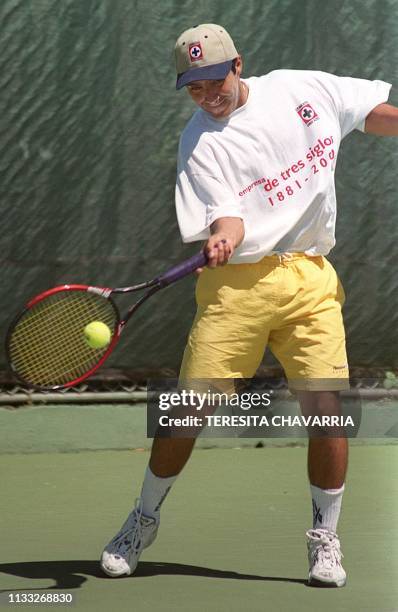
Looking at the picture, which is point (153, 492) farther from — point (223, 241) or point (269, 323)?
point (223, 241)

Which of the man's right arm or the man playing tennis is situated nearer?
the man's right arm

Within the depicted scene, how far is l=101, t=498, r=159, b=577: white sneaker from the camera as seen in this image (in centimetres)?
450

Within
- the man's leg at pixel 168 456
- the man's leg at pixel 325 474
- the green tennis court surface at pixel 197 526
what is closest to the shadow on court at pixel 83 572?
the green tennis court surface at pixel 197 526

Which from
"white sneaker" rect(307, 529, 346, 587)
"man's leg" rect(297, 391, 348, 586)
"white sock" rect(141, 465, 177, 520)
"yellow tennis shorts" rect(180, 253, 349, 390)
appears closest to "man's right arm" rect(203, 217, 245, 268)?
"yellow tennis shorts" rect(180, 253, 349, 390)

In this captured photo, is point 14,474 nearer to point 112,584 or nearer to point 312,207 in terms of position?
point 112,584

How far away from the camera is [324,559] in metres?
4.35

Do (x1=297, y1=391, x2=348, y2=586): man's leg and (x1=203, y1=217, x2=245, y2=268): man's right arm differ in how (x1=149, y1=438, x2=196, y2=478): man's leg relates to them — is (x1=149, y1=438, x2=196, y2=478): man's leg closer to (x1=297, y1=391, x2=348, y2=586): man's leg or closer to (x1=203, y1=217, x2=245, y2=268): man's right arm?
(x1=297, y1=391, x2=348, y2=586): man's leg

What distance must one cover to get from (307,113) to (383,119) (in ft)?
0.80

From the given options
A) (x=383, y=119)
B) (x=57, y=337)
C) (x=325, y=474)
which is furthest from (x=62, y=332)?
(x=383, y=119)

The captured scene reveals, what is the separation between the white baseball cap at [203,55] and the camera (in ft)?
14.2

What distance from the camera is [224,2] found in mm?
6457

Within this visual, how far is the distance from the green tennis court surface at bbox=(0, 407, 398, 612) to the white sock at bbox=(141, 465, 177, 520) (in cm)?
18

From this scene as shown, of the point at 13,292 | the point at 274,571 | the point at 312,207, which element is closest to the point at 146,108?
the point at 13,292

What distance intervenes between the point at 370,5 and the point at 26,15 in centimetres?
149
